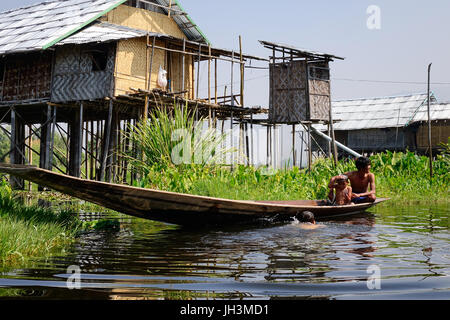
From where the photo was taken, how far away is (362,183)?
27.5 ft

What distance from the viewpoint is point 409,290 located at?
311cm

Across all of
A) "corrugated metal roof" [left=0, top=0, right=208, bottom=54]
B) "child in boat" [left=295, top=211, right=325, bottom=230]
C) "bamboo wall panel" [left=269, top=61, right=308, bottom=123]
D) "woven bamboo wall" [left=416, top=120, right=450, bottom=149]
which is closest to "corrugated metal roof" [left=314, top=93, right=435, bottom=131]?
"woven bamboo wall" [left=416, top=120, right=450, bottom=149]

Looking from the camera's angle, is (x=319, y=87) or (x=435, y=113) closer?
(x=319, y=87)

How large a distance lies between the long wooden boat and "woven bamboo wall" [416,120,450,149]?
18772 mm

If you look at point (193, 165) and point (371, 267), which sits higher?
point (193, 165)

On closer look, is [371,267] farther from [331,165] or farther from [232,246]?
[331,165]

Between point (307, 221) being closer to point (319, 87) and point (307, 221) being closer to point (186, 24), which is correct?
point (319, 87)

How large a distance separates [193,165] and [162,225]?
1513 mm

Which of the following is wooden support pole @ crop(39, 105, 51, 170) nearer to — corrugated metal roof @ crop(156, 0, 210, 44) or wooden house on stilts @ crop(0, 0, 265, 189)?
wooden house on stilts @ crop(0, 0, 265, 189)

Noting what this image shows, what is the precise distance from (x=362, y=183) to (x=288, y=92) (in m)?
8.92

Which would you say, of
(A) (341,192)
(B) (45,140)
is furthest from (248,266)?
(B) (45,140)

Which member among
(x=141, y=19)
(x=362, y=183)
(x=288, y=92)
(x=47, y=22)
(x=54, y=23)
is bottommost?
(x=362, y=183)

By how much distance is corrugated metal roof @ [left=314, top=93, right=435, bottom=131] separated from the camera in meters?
24.8
